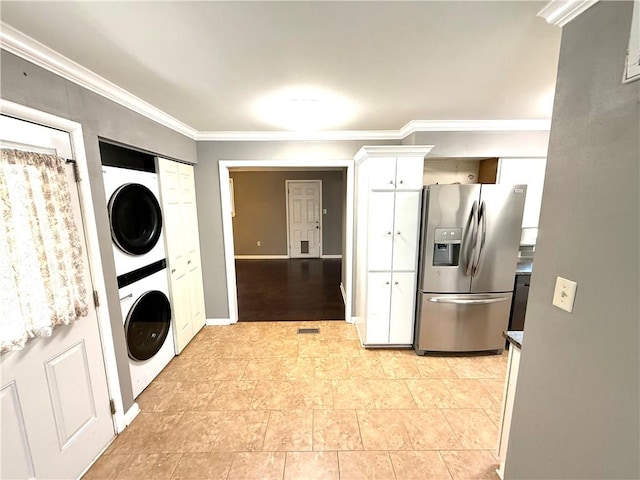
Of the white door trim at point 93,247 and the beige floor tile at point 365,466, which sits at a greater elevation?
the white door trim at point 93,247

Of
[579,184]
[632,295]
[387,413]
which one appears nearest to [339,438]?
[387,413]

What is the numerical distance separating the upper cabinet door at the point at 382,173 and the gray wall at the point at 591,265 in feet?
4.51

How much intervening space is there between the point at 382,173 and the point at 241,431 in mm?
2327

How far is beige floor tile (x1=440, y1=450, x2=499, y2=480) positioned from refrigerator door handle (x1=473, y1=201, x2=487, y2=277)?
1396mm

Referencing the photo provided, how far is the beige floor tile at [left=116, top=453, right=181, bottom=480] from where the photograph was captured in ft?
4.89

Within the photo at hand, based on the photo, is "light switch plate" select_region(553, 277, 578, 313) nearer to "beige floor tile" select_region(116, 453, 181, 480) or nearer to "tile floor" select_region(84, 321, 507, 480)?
"tile floor" select_region(84, 321, 507, 480)

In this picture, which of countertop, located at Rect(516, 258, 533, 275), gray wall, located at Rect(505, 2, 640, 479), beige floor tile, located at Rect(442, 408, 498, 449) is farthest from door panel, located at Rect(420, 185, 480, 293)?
gray wall, located at Rect(505, 2, 640, 479)

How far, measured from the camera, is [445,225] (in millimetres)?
2348

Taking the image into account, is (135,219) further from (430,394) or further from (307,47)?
(430,394)

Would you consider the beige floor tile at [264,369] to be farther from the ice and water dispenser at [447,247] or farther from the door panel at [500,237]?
the door panel at [500,237]

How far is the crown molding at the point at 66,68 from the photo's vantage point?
1.13 m

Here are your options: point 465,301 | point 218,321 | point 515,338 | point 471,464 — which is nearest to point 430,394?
point 471,464

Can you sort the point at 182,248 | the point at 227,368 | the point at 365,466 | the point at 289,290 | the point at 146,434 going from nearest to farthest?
1. the point at 365,466
2. the point at 146,434
3. the point at 227,368
4. the point at 182,248
5. the point at 289,290

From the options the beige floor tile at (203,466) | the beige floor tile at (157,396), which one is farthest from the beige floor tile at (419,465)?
the beige floor tile at (157,396)
